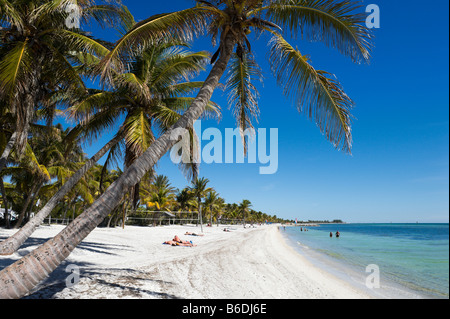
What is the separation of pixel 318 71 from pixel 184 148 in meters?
4.66

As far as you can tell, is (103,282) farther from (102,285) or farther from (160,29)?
(160,29)

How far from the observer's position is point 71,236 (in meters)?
3.30

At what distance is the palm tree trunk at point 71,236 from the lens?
286 centimetres

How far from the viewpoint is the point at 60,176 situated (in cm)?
1577

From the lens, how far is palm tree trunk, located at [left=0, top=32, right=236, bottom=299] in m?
2.86

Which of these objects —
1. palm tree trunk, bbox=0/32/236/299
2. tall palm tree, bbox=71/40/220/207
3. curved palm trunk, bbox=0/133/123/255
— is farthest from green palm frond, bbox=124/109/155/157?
palm tree trunk, bbox=0/32/236/299

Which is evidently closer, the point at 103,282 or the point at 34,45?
the point at 103,282

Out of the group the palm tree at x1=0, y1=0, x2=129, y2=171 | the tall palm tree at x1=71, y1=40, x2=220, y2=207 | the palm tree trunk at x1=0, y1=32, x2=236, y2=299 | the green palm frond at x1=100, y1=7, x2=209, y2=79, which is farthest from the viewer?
the tall palm tree at x1=71, y1=40, x2=220, y2=207

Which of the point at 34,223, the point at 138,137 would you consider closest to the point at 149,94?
the point at 138,137

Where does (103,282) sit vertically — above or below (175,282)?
above

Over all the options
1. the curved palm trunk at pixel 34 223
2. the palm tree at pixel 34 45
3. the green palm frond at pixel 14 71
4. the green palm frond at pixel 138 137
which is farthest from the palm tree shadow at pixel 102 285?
the green palm frond at pixel 14 71

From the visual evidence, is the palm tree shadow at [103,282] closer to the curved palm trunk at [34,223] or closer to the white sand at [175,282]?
the white sand at [175,282]

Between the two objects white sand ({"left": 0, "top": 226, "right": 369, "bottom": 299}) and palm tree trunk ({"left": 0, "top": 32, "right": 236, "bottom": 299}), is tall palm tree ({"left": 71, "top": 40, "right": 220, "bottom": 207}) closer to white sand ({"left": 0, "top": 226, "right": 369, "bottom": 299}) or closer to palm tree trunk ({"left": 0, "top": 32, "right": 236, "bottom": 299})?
white sand ({"left": 0, "top": 226, "right": 369, "bottom": 299})
